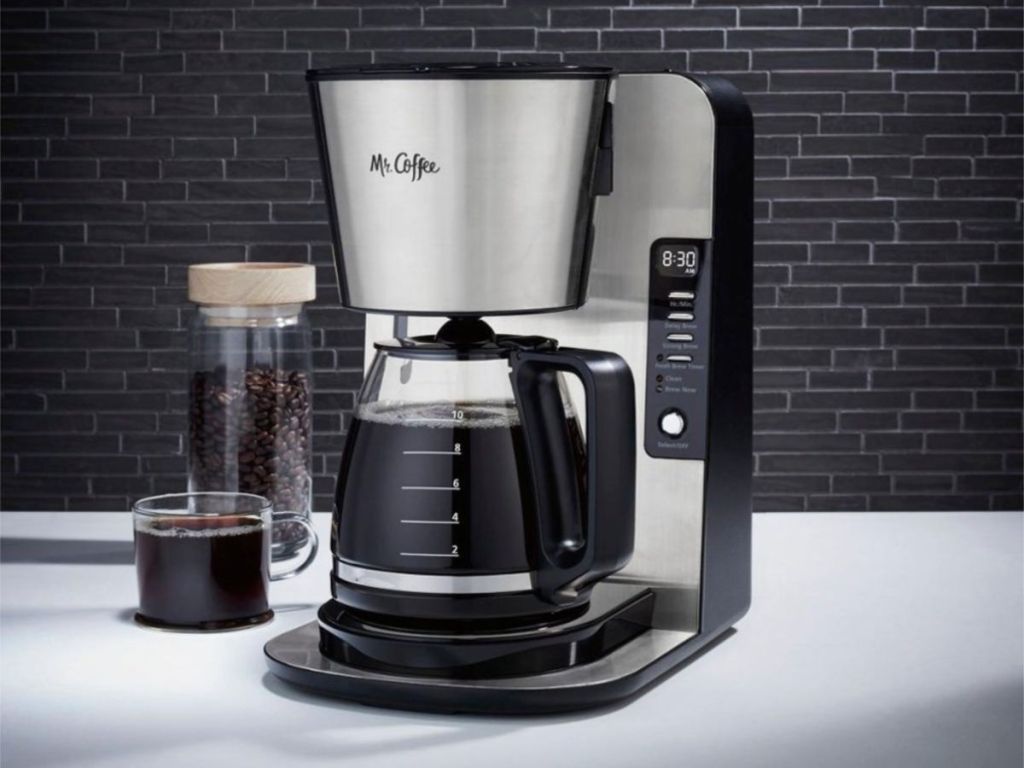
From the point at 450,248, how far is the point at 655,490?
0.36 metres

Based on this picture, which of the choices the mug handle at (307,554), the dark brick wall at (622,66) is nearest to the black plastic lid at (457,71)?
the mug handle at (307,554)

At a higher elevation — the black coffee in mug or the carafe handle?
the carafe handle

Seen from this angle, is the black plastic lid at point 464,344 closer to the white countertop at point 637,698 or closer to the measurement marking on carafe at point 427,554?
the measurement marking on carafe at point 427,554

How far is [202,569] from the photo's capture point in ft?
4.96

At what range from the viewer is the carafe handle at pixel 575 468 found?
124 centimetres

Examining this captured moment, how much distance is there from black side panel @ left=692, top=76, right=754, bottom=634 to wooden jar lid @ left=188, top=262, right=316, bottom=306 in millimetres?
572

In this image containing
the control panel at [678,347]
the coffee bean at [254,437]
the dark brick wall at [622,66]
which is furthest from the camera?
the dark brick wall at [622,66]

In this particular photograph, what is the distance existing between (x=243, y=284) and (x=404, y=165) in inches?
25.7

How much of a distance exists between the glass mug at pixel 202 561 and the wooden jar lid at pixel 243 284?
36 cm

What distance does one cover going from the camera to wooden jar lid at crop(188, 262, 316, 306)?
6.06 ft

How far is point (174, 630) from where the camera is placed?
1.54 meters

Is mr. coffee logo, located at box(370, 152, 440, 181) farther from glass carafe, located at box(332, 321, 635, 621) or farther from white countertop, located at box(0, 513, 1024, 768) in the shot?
Result: white countertop, located at box(0, 513, 1024, 768)

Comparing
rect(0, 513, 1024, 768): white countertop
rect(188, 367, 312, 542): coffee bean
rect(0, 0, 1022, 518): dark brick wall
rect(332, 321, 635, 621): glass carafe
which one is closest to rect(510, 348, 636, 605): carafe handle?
rect(332, 321, 635, 621): glass carafe

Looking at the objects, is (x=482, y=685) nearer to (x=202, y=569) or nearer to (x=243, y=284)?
(x=202, y=569)
